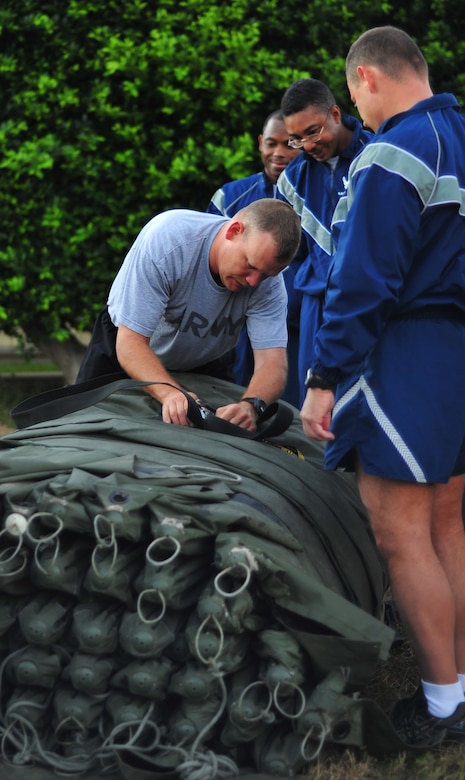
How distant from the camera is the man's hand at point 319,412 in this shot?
3.23 meters

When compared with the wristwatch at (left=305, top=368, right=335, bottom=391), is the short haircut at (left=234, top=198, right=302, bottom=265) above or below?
above

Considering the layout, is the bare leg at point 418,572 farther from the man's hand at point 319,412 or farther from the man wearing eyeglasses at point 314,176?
the man wearing eyeglasses at point 314,176

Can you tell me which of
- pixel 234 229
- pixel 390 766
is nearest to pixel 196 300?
pixel 234 229

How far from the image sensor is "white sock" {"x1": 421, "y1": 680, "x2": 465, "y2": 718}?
10.5 feet

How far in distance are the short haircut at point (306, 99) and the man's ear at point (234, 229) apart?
1.24 metres

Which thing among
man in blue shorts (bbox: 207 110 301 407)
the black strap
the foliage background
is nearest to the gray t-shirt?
the black strap

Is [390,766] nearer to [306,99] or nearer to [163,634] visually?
[163,634]

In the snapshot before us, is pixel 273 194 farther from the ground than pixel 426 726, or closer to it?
farther from the ground

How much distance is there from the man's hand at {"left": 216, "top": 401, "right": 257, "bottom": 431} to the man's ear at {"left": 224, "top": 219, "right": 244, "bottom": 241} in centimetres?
57

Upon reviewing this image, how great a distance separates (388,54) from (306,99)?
1.66 m

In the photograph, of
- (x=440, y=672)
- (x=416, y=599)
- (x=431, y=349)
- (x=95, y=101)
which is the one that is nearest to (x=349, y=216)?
(x=431, y=349)

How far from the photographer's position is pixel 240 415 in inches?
151

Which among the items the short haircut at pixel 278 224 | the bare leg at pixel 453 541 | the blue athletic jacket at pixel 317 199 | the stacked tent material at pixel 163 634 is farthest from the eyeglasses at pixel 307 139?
the stacked tent material at pixel 163 634

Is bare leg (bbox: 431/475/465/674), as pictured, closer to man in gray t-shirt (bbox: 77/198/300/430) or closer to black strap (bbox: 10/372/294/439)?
black strap (bbox: 10/372/294/439)
